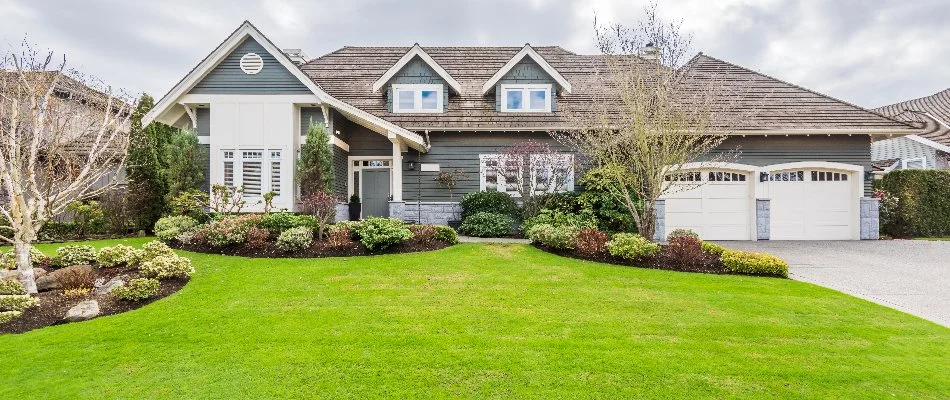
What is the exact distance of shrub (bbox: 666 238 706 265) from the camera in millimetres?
9359

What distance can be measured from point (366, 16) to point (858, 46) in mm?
21379

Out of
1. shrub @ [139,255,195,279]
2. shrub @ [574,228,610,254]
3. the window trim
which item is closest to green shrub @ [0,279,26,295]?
shrub @ [139,255,195,279]

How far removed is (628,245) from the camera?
9.61 metres

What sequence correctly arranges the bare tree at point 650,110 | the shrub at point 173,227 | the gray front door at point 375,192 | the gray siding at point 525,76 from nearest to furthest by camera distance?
1. the bare tree at point 650,110
2. the shrub at point 173,227
3. the gray siding at point 525,76
4. the gray front door at point 375,192

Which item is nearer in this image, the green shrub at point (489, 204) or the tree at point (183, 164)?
the tree at point (183, 164)

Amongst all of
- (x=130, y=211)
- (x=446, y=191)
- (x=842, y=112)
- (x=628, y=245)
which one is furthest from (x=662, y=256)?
(x=130, y=211)

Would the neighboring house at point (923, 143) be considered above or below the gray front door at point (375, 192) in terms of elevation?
above

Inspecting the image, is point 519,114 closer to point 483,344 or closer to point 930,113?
point 483,344

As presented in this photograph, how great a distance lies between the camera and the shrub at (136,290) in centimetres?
654

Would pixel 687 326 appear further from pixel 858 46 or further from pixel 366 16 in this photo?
pixel 858 46

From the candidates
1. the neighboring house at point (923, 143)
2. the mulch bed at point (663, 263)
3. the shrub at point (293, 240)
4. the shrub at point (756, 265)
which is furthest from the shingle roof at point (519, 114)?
the neighboring house at point (923, 143)

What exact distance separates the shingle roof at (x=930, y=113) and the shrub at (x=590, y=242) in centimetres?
1741

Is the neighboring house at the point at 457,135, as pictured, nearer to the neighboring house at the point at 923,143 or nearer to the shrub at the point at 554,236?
the shrub at the point at 554,236

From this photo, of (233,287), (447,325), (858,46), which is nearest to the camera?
(447,325)
